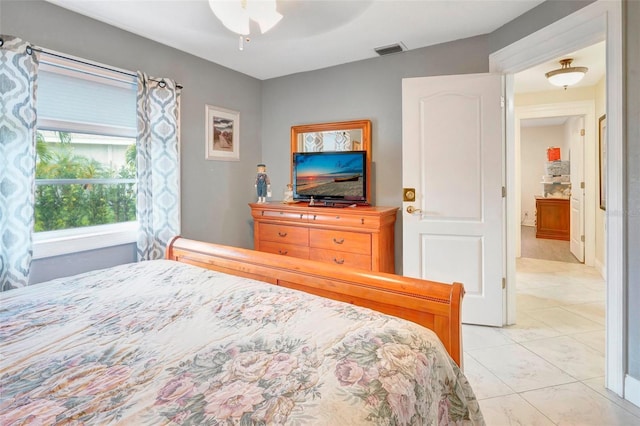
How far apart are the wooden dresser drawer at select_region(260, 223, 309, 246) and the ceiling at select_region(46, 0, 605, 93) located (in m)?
1.64

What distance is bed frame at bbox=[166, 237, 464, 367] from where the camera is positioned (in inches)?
48.6

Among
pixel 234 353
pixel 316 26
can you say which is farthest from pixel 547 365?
pixel 316 26

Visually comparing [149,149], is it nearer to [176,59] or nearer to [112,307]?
[176,59]

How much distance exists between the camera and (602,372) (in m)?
2.06

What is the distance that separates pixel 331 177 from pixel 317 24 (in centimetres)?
132

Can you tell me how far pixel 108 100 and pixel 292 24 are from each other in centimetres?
151

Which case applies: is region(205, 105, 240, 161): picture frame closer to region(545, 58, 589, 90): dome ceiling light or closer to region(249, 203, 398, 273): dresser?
region(249, 203, 398, 273): dresser

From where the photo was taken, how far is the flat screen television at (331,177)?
3.20m

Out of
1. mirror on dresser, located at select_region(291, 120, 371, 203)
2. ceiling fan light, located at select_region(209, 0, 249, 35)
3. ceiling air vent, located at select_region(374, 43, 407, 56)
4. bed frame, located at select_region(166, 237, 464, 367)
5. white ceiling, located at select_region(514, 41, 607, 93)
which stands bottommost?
bed frame, located at select_region(166, 237, 464, 367)

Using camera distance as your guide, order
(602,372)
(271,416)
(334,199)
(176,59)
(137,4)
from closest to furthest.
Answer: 1. (271,416)
2. (602,372)
3. (137,4)
4. (176,59)
5. (334,199)

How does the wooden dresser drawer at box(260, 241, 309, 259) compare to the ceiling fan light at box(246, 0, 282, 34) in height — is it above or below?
below

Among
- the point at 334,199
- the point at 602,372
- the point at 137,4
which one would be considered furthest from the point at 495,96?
the point at 137,4

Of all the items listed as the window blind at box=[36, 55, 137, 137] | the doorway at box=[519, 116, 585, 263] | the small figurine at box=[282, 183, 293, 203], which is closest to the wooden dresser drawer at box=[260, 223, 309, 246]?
the small figurine at box=[282, 183, 293, 203]

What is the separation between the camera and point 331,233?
10.0 feet
